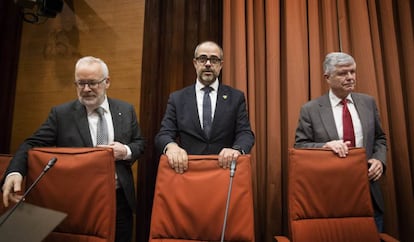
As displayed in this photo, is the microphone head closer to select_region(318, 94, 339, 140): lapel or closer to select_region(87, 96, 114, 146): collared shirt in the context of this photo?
select_region(87, 96, 114, 146): collared shirt

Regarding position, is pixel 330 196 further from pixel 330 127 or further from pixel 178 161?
pixel 178 161

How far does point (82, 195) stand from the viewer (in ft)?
3.95

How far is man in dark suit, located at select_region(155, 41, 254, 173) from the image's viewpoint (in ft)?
5.68

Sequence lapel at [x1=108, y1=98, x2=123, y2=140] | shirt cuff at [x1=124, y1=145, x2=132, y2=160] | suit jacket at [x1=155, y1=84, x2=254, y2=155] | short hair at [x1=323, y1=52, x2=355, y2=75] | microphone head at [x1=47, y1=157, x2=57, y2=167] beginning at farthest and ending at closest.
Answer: short hair at [x1=323, y1=52, x2=355, y2=75]
suit jacket at [x1=155, y1=84, x2=254, y2=155]
lapel at [x1=108, y1=98, x2=123, y2=140]
shirt cuff at [x1=124, y1=145, x2=132, y2=160]
microphone head at [x1=47, y1=157, x2=57, y2=167]

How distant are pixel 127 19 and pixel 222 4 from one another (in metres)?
0.81

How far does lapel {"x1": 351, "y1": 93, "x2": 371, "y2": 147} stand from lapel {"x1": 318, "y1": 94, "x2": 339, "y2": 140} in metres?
0.16

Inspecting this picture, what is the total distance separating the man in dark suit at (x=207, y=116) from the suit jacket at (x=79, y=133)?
0.56 feet

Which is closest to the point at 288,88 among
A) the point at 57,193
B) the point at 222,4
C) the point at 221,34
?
the point at 221,34

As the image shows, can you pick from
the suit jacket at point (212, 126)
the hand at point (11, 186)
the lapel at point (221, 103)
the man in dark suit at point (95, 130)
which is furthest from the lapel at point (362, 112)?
the hand at point (11, 186)

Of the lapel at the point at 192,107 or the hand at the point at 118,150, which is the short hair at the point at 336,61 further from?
the hand at the point at 118,150

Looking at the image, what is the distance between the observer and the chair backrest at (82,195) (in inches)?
46.9

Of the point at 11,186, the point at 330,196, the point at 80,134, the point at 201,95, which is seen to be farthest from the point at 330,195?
the point at 11,186

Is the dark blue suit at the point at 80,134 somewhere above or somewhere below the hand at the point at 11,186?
above

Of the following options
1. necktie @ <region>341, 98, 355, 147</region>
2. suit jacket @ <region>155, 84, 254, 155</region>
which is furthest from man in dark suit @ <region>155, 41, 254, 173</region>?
necktie @ <region>341, 98, 355, 147</region>
